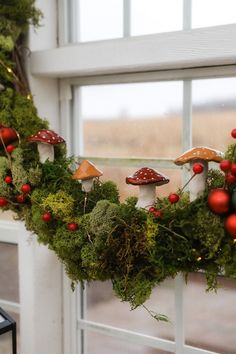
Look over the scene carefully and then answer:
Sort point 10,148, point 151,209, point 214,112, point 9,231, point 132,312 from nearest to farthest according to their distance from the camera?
1. point 151,209
2. point 10,148
3. point 214,112
4. point 132,312
5. point 9,231

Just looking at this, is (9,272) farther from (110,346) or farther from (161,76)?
(161,76)

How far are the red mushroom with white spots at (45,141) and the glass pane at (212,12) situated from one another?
492 millimetres

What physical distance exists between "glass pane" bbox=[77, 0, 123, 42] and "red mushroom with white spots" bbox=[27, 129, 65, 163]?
45cm

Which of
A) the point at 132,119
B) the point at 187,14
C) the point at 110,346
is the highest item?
the point at 187,14

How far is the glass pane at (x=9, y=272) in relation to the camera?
66.2 inches

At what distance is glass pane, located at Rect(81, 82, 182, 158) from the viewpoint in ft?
4.54

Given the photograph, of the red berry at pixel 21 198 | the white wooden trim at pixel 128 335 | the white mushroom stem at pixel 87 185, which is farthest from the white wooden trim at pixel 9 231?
the white mushroom stem at pixel 87 185

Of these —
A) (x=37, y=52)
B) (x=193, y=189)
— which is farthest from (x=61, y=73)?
(x=193, y=189)

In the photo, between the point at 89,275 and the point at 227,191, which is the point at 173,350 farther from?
the point at 227,191

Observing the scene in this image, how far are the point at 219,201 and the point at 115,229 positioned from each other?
22 cm

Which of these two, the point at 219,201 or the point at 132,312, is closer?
the point at 219,201

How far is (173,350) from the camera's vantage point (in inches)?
56.4

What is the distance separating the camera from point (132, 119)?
1.45 metres

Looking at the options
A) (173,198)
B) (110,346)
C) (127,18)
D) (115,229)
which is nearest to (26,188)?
(115,229)
